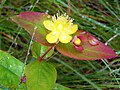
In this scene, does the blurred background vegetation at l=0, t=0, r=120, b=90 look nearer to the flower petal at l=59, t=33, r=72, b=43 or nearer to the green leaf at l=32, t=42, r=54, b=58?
the green leaf at l=32, t=42, r=54, b=58

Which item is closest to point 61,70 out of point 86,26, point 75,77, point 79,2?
point 75,77

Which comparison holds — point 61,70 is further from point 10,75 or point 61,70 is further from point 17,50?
point 10,75

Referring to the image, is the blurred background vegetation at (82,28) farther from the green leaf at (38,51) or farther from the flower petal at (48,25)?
the flower petal at (48,25)

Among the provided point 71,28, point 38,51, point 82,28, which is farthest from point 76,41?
point 82,28

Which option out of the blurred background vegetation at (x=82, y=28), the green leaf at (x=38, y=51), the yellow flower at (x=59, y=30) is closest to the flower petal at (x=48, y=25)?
the yellow flower at (x=59, y=30)

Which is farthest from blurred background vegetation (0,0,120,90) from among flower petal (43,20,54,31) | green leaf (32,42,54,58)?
flower petal (43,20,54,31)
